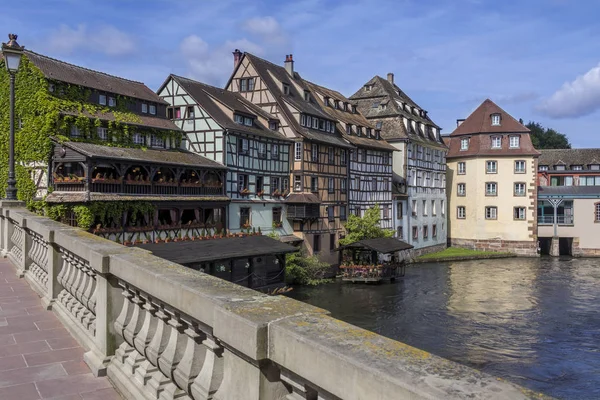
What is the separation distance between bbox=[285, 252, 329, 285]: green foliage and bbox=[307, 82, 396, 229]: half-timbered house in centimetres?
812

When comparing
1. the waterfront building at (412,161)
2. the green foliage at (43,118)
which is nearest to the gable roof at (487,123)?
the waterfront building at (412,161)

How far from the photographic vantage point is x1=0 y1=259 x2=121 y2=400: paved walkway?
4410 millimetres

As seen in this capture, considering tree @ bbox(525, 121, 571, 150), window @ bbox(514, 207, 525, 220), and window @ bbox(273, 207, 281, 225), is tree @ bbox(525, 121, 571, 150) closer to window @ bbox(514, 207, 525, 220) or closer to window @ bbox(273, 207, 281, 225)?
window @ bbox(514, 207, 525, 220)

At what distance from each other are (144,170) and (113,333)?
26.8m

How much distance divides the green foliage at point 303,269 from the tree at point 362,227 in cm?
487

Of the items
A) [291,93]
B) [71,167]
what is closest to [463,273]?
[291,93]

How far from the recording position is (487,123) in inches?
2299

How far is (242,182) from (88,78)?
10.9 meters

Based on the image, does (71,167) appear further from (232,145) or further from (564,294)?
(564,294)

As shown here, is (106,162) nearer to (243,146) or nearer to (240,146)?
(240,146)

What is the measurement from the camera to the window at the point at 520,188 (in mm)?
55969

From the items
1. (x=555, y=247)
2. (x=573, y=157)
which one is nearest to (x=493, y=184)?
(x=555, y=247)

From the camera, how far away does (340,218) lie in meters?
42.5

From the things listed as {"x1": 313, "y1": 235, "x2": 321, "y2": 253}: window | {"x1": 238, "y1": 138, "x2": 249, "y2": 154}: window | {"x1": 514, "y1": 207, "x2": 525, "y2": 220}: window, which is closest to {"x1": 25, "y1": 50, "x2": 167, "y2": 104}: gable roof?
{"x1": 238, "y1": 138, "x2": 249, "y2": 154}: window
